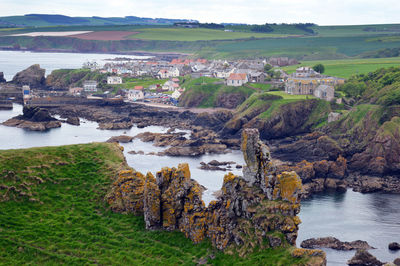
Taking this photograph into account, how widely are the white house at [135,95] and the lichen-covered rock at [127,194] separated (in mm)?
119868

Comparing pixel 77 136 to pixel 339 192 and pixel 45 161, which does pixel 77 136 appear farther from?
pixel 45 161

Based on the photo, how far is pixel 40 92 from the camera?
174250 mm

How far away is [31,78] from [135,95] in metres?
51.8

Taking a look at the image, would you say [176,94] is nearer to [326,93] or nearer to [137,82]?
[137,82]

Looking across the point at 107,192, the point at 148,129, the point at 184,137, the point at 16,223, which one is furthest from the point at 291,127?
the point at 16,223

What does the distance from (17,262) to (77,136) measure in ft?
255

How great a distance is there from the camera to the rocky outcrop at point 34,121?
121938mm

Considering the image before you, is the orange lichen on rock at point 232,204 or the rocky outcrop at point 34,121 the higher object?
the orange lichen on rock at point 232,204

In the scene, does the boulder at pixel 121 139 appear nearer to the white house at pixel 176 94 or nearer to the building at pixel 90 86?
the white house at pixel 176 94

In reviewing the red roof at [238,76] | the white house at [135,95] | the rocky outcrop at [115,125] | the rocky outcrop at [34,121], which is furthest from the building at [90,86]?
the rocky outcrop at [115,125]

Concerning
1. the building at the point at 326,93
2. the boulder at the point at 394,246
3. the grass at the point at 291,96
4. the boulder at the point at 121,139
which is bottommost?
the boulder at the point at 394,246

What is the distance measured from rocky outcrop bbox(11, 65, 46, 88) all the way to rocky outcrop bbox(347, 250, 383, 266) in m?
162

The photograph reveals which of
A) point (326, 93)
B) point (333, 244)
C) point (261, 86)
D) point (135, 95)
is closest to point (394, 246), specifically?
point (333, 244)

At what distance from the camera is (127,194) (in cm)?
4447
